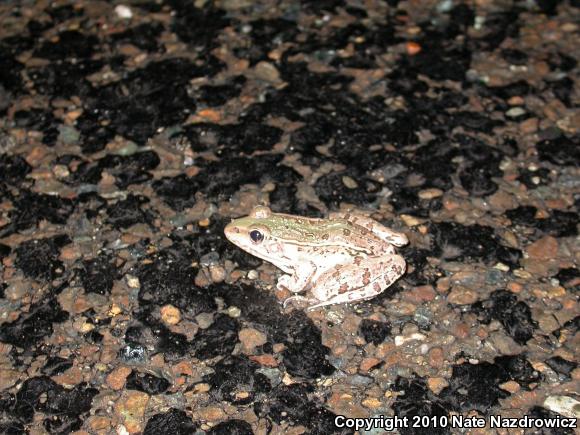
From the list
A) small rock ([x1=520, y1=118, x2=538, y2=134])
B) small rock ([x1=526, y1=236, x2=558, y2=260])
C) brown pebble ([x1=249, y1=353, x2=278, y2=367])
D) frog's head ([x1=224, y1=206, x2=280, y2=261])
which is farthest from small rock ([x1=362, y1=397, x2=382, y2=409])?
small rock ([x1=520, y1=118, x2=538, y2=134])

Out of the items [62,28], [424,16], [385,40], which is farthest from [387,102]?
[62,28]

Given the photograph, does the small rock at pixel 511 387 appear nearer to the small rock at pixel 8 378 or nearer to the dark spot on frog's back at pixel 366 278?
the dark spot on frog's back at pixel 366 278

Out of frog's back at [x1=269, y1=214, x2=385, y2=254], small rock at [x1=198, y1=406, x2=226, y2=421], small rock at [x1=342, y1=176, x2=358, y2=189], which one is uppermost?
frog's back at [x1=269, y1=214, x2=385, y2=254]

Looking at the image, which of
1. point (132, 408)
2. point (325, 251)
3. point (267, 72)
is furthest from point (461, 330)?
point (267, 72)

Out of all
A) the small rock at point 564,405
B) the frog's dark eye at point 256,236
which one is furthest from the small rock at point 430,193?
the small rock at point 564,405

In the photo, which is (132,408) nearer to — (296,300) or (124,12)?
(296,300)

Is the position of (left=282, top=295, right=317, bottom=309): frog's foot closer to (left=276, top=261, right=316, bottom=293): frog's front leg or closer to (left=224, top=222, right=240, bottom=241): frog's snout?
(left=276, top=261, right=316, bottom=293): frog's front leg
